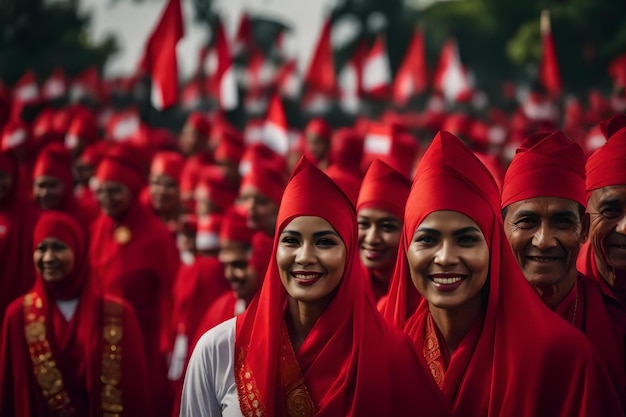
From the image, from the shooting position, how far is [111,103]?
23.6 meters

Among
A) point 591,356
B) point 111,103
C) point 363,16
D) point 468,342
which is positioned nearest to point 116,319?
point 468,342

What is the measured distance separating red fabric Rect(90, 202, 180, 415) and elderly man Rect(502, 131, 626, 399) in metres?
3.84

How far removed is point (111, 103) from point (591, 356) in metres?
21.2

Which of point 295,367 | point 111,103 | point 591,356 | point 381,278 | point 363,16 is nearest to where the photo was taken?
point 591,356

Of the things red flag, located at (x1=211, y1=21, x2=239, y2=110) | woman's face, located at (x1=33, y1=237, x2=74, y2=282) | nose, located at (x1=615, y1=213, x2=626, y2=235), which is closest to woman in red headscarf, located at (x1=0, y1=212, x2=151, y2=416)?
woman's face, located at (x1=33, y1=237, x2=74, y2=282)

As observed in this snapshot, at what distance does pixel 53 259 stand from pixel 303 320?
2.25 m

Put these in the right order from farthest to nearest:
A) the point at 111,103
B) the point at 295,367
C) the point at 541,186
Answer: the point at 111,103 → the point at 541,186 → the point at 295,367

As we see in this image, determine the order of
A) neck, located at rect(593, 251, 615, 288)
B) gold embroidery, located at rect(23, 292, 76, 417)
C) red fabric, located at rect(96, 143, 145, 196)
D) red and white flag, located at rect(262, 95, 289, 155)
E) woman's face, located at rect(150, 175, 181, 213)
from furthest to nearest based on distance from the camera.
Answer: red and white flag, located at rect(262, 95, 289, 155) → woman's face, located at rect(150, 175, 181, 213) → red fabric, located at rect(96, 143, 145, 196) → gold embroidery, located at rect(23, 292, 76, 417) → neck, located at rect(593, 251, 615, 288)

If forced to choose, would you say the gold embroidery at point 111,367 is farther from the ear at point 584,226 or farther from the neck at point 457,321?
the ear at point 584,226

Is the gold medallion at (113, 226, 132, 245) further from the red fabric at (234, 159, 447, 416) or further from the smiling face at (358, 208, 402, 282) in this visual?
the red fabric at (234, 159, 447, 416)

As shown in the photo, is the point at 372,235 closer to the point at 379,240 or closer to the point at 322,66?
the point at 379,240

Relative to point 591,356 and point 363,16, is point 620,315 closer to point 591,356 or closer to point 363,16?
point 591,356

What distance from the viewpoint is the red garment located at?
751cm

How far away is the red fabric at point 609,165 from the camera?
4422mm
